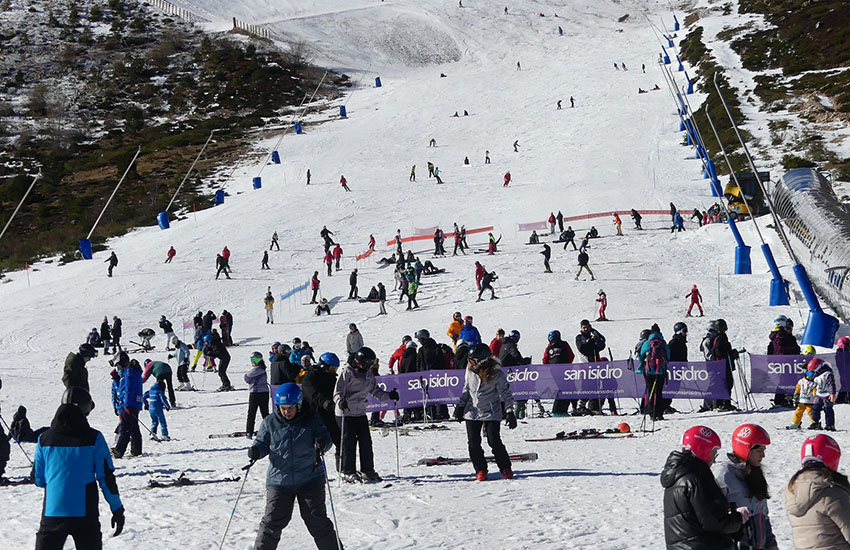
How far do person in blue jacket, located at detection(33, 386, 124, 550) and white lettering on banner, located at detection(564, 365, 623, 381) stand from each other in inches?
372

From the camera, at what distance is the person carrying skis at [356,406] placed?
8836 millimetres

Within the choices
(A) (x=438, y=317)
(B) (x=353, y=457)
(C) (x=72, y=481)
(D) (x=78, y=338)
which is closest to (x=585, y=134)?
(A) (x=438, y=317)

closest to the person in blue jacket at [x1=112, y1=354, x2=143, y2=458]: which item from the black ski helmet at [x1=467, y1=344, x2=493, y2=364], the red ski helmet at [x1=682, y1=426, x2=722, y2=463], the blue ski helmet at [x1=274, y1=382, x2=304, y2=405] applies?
the black ski helmet at [x1=467, y1=344, x2=493, y2=364]

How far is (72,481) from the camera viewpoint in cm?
562

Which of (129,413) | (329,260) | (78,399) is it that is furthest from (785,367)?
(329,260)

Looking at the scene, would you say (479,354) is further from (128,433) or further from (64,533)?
(128,433)

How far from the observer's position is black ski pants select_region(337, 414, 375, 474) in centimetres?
895

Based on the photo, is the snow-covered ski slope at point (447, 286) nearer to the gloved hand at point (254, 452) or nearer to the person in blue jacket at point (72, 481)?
the gloved hand at point (254, 452)

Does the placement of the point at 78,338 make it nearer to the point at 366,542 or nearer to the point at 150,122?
the point at 366,542

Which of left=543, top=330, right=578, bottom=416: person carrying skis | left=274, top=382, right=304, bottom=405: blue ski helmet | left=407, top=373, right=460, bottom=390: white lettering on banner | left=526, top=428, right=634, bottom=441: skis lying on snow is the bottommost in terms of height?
left=526, top=428, right=634, bottom=441: skis lying on snow

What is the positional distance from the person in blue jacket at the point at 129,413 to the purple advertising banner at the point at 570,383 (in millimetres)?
3508

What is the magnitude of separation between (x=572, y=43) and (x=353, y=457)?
89.2 m

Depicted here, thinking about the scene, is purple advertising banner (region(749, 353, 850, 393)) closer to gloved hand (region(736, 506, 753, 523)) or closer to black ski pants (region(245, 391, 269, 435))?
black ski pants (region(245, 391, 269, 435))

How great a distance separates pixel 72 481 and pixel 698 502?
12.5ft
